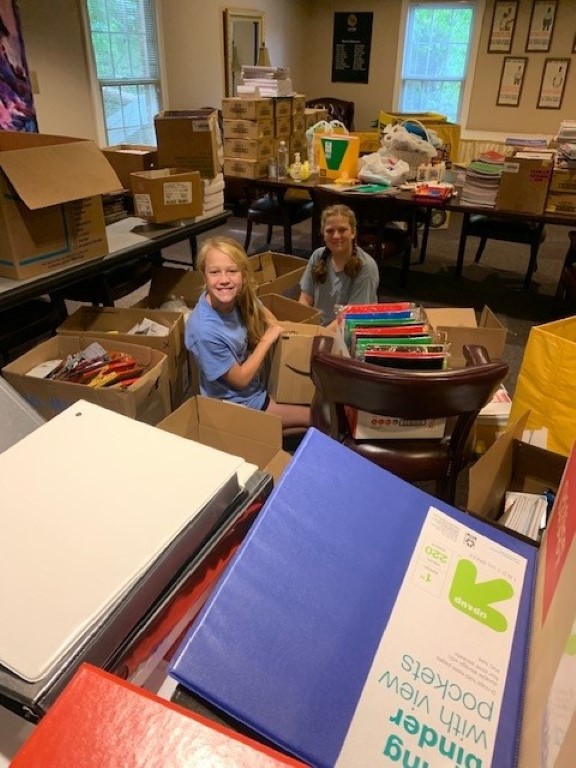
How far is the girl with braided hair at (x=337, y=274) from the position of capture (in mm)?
2389

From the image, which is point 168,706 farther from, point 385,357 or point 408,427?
point 408,427

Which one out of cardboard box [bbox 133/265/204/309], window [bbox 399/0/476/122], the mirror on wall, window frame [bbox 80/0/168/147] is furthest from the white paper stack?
window [bbox 399/0/476/122]

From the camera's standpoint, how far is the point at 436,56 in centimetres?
645

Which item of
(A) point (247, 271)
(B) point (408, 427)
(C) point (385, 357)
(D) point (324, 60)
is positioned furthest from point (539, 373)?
(D) point (324, 60)

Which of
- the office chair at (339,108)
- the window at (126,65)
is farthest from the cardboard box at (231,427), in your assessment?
the office chair at (339,108)

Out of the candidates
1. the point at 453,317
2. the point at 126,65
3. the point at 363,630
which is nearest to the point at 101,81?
the point at 126,65

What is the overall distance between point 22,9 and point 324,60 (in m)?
4.13

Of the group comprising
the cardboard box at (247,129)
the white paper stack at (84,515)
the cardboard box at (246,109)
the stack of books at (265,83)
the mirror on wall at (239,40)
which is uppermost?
the mirror on wall at (239,40)

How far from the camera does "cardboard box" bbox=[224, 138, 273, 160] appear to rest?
3973 millimetres

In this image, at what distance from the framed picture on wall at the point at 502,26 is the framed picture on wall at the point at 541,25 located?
188 millimetres

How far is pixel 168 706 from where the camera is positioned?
0.49m

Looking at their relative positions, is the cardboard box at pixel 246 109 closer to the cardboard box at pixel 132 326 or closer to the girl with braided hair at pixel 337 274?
the girl with braided hair at pixel 337 274

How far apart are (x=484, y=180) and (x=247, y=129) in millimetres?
1697

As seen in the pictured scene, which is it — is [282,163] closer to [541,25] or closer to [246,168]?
[246,168]
